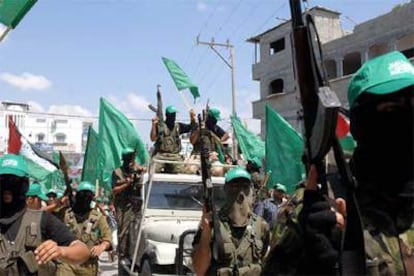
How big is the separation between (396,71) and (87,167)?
10.0 meters

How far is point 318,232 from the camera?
4.62ft

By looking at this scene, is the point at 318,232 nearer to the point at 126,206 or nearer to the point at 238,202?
the point at 238,202

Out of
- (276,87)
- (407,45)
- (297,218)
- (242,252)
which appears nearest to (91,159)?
(242,252)

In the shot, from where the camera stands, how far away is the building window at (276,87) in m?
31.3

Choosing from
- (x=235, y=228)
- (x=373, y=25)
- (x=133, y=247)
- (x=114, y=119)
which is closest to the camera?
(x=235, y=228)

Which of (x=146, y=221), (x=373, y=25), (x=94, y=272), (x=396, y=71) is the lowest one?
(x=94, y=272)

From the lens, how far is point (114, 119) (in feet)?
35.4

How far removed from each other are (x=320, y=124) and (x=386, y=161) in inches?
11.7

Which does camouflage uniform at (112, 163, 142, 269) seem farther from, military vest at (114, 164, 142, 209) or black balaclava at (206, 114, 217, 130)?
black balaclava at (206, 114, 217, 130)

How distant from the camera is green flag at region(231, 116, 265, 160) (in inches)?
441

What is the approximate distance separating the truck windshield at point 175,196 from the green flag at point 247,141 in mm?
4492

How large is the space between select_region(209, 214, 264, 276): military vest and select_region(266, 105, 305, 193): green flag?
419cm

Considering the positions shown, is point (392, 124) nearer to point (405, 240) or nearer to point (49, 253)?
point (405, 240)

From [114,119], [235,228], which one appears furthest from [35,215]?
[114,119]
